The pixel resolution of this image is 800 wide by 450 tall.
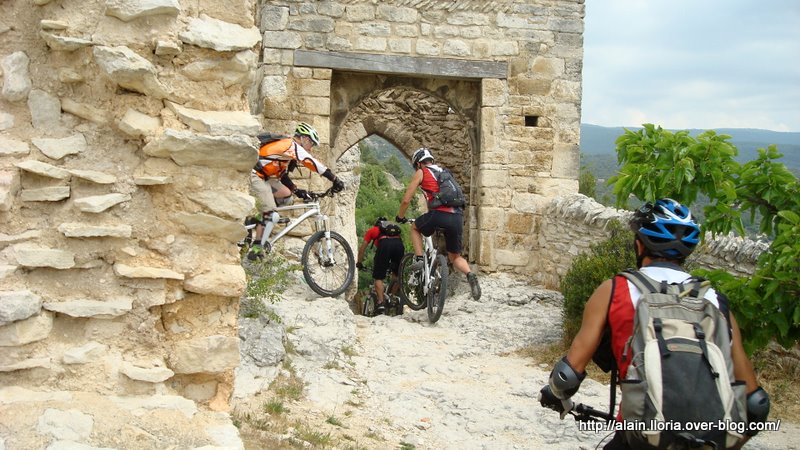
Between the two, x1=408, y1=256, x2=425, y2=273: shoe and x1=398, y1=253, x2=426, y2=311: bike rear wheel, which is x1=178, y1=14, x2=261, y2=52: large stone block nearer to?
x1=408, y1=256, x2=425, y2=273: shoe

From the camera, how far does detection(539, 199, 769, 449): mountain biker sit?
2812mm

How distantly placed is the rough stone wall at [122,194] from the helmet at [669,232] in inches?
61.0

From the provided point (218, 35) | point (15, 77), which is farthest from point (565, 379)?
point (15, 77)

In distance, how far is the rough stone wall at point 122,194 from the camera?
118 inches

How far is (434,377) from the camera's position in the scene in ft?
23.0

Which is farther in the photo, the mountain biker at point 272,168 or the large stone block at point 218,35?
the mountain biker at point 272,168

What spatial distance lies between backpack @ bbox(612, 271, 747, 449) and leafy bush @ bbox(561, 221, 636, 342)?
486 cm

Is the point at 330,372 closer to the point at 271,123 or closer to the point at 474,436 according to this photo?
the point at 474,436

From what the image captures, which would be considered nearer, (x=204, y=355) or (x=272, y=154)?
(x=204, y=355)

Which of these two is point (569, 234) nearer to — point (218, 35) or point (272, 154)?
point (272, 154)

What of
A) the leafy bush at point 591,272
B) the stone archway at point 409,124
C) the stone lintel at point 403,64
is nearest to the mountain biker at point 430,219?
the leafy bush at point 591,272

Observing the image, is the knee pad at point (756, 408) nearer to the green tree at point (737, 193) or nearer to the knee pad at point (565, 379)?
the knee pad at point (565, 379)

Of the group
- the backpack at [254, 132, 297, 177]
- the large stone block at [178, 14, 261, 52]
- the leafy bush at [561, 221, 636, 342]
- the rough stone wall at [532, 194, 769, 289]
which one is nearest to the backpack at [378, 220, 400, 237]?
the rough stone wall at [532, 194, 769, 289]

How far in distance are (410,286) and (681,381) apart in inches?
270
